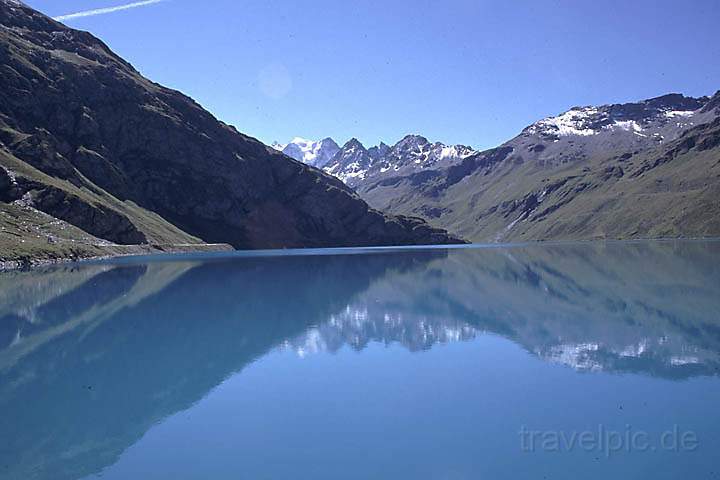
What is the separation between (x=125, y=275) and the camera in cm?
8719

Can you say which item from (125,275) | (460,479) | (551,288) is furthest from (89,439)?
(125,275)

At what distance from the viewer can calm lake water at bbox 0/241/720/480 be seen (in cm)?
1589

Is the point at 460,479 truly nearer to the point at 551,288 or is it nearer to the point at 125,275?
the point at 551,288

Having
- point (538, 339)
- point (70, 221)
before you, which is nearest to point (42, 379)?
point (538, 339)

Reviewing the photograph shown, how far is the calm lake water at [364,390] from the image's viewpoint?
626 inches

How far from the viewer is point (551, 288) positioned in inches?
2574

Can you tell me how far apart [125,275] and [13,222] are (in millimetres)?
48684

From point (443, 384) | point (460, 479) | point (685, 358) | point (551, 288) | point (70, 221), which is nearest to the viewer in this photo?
point (460, 479)

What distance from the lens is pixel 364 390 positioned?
79.5 feet

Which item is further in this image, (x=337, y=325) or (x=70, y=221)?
(x=70, y=221)

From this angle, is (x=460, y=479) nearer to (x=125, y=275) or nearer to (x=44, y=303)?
(x=44, y=303)

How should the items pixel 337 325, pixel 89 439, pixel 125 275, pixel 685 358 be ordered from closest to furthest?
pixel 89 439, pixel 685 358, pixel 337 325, pixel 125 275

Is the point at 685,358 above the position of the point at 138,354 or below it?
above

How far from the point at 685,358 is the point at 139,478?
2696 centimetres
